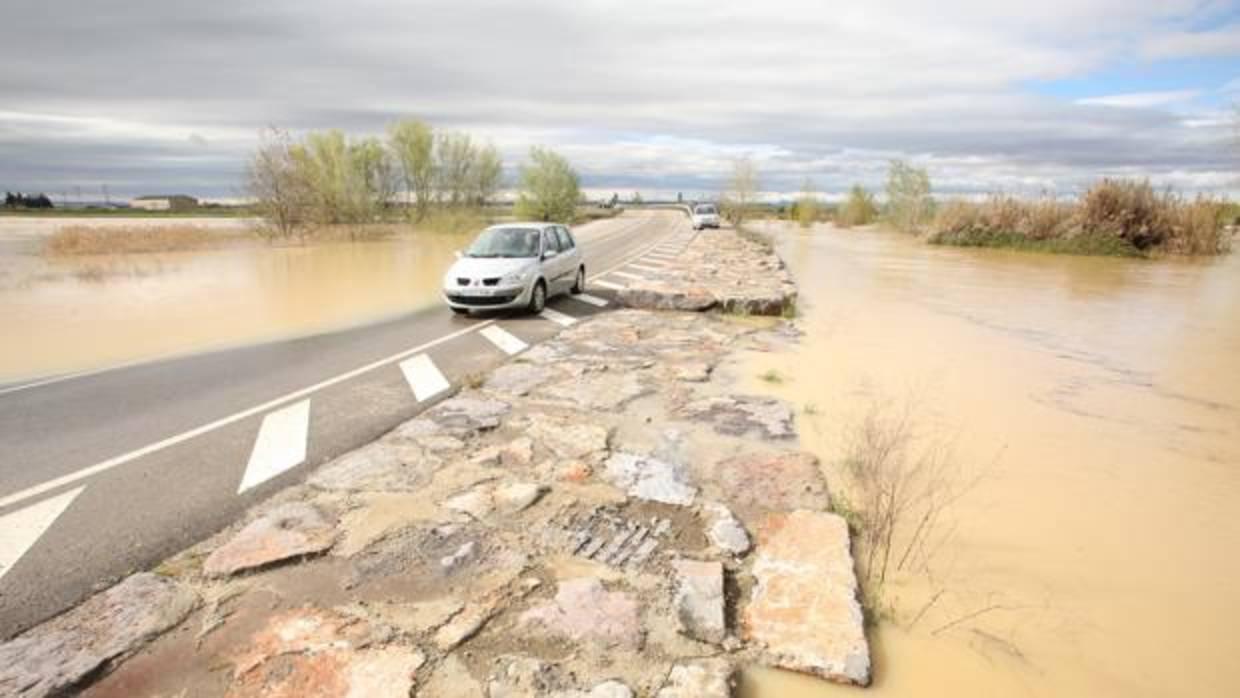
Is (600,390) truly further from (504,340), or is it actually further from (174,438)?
(174,438)

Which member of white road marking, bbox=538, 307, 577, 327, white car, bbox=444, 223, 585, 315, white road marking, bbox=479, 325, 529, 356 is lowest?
white road marking, bbox=479, 325, 529, 356

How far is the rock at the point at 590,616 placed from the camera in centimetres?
307

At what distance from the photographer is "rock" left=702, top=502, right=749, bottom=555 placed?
3.88m

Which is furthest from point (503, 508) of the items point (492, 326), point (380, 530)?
point (492, 326)

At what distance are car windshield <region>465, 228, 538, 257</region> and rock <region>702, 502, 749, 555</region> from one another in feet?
29.4

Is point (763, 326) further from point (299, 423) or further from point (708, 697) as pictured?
point (708, 697)

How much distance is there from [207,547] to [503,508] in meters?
1.81

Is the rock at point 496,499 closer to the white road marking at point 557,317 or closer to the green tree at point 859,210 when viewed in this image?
the white road marking at point 557,317

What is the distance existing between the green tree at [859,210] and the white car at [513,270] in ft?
154

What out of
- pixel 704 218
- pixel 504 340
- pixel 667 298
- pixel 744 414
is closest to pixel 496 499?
pixel 744 414

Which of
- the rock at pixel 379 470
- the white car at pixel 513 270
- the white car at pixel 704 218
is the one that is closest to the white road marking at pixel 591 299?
the white car at pixel 513 270

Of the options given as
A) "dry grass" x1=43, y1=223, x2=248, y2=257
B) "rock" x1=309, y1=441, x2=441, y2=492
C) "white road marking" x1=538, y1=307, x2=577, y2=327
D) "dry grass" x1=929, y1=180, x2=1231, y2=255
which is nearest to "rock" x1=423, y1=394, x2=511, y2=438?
"rock" x1=309, y1=441, x2=441, y2=492

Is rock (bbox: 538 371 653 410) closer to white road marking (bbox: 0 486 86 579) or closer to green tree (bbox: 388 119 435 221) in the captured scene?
white road marking (bbox: 0 486 86 579)

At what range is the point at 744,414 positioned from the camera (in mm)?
6367
